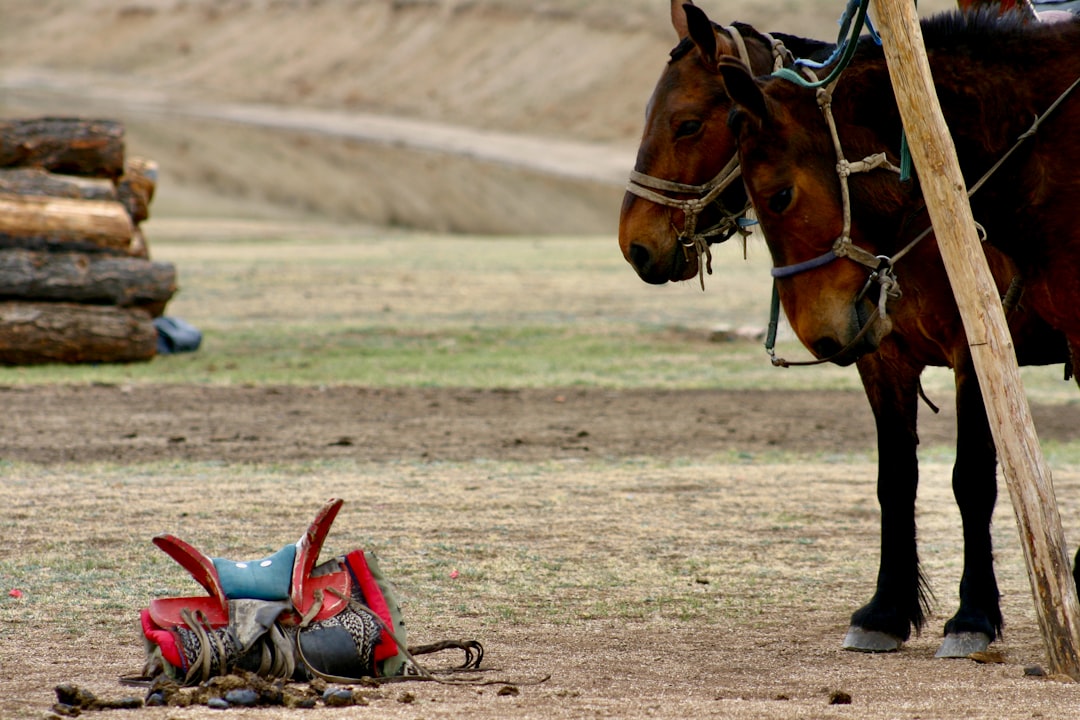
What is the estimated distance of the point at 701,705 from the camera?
4297mm

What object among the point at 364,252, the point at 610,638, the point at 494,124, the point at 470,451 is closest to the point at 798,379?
the point at 470,451

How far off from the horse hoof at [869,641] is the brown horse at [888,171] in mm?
1342

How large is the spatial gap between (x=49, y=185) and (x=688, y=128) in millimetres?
9607

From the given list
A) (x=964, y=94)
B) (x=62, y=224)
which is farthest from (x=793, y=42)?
(x=62, y=224)

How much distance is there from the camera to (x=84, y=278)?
43.7ft

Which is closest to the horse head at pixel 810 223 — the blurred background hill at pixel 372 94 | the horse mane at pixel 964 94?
the horse mane at pixel 964 94

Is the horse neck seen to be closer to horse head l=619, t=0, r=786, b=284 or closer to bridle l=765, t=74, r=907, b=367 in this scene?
horse head l=619, t=0, r=786, b=284

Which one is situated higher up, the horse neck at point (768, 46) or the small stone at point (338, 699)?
the horse neck at point (768, 46)

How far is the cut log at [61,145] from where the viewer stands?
46.3ft

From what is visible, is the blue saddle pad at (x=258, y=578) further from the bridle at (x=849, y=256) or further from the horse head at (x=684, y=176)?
the horse head at (x=684, y=176)

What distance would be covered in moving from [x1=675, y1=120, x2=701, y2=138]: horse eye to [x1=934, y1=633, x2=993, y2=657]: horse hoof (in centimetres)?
212

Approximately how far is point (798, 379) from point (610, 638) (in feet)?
27.8

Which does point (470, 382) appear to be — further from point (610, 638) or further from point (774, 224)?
point (774, 224)

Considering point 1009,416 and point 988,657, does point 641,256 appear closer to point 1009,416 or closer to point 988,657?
point 1009,416
